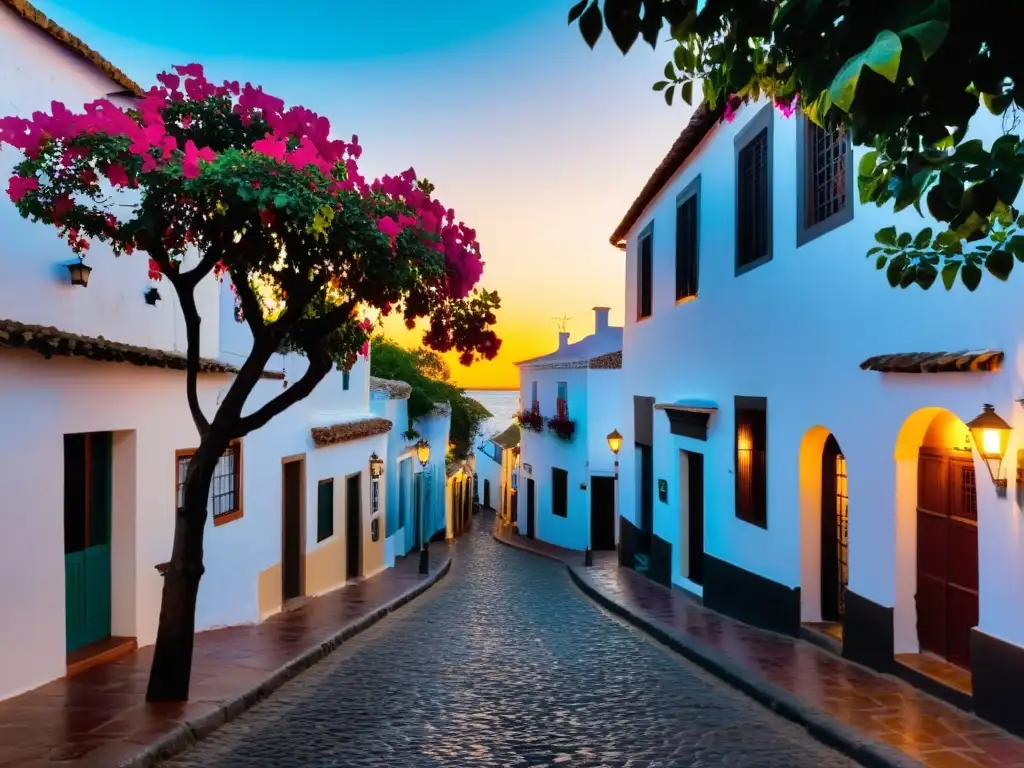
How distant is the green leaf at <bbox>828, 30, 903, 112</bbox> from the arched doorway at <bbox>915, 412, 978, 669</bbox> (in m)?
5.90

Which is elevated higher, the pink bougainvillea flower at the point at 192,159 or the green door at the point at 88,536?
the pink bougainvillea flower at the point at 192,159

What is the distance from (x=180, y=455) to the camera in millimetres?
10555

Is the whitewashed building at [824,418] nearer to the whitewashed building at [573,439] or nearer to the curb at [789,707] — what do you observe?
the curb at [789,707]

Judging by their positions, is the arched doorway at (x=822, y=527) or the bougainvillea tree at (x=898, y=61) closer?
the bougainvillea tree at (x=898, y=61)

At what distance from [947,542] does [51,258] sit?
814 cm

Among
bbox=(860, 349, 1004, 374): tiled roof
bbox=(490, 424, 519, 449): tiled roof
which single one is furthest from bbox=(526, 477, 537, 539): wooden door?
bbox=(860, 349, 1004, 374): tiled roof

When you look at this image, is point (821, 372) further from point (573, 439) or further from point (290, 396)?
point (573, 439)

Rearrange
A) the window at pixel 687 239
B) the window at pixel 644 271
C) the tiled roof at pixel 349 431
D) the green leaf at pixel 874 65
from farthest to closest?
the window at pixel 644 271 < the tiled roof at pixel 349 431 < the window at pixel 687 239 < the green leaf at pixel 874 65

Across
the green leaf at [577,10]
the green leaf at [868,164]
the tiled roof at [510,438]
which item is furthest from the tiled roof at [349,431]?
the tiled roof at [510,438]

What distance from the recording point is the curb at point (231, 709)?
6230 millimetres

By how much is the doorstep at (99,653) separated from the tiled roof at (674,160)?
8376 millimetres

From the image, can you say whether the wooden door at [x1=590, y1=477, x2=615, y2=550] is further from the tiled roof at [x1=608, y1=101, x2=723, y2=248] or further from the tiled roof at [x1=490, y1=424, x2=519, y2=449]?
the tiled roof at [x1=490, y1=424, x2=519, y2=449]

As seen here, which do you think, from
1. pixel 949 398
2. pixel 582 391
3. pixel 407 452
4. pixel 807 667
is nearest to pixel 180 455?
pixel 807 667

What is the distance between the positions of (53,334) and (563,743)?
5045 millimetres
